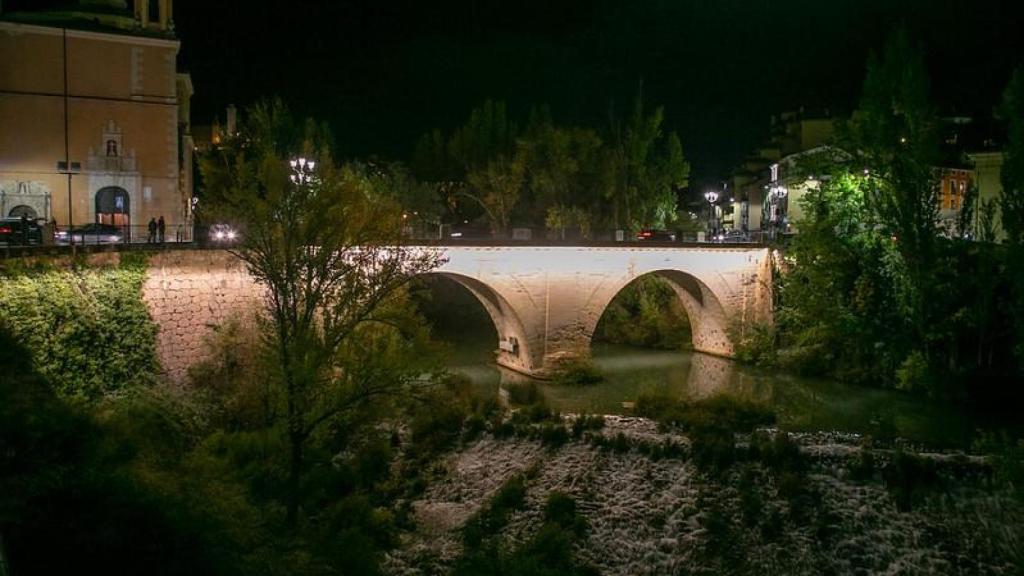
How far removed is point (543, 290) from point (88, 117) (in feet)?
55.3

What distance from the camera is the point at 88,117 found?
86.9ft

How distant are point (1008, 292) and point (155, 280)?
2583 centimetres

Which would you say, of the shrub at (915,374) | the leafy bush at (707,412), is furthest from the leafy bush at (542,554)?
the shrub at (915,374)

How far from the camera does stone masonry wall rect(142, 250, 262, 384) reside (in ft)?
59.9

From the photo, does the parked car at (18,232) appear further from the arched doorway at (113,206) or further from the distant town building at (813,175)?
the distant town building at (813,175)

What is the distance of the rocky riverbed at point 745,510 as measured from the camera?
13.2 m

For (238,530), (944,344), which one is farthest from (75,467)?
(944,344)

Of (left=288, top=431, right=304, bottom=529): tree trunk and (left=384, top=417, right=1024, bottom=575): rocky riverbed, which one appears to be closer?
(left=384, top=417, right=1024, bottom=575): rocky riverbed

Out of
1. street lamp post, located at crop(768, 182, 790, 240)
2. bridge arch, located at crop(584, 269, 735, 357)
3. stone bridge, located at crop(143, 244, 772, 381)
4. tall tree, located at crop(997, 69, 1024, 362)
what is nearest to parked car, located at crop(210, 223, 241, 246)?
stone bridge, located at crop(143, 244, 772, 381)

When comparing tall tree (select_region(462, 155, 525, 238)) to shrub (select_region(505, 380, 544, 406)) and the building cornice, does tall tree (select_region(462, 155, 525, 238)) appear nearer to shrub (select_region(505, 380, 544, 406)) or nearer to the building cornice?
shrub (select_region(505, 380, 544, 406))

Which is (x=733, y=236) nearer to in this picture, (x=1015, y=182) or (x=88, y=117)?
(x=1015, y=182)

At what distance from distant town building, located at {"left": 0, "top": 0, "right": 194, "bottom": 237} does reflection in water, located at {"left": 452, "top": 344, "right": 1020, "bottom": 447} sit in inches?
524

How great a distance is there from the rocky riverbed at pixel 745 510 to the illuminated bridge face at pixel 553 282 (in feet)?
29.7

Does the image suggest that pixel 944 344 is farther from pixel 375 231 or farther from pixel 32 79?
pixel 32 79
